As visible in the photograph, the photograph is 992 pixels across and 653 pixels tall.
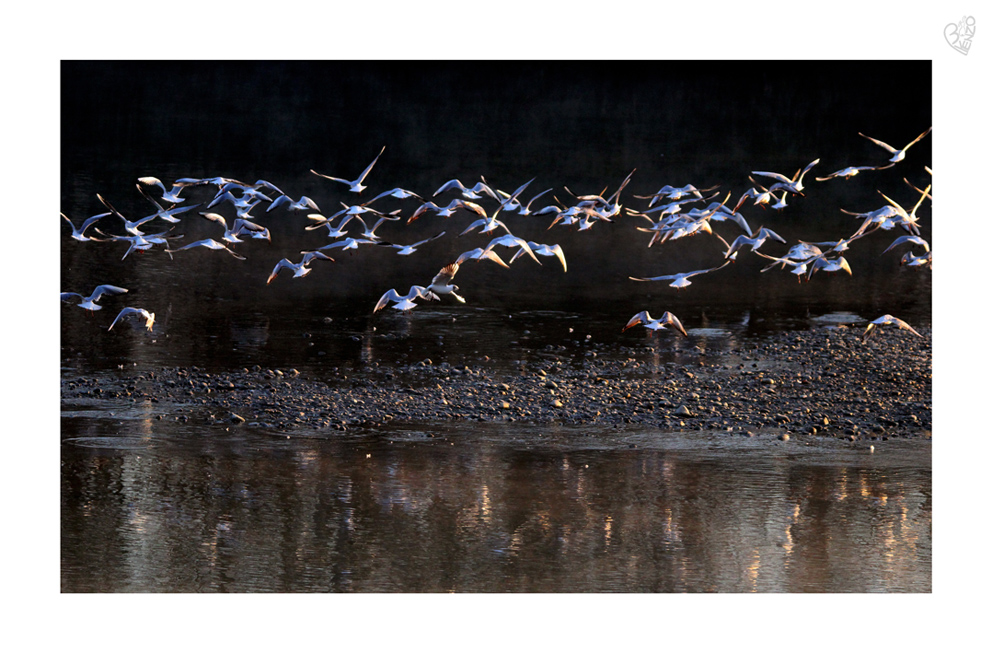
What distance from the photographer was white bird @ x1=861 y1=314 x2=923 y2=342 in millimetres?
7352

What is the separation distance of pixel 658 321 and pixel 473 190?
1.54 metres

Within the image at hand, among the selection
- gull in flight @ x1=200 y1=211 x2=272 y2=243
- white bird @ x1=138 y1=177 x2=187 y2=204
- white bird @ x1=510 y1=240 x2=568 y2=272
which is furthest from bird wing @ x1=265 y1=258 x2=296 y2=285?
white bird @ x1=510 y1=240 x2=568 y2=272

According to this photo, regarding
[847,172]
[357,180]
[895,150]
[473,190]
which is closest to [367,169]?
[357,180]

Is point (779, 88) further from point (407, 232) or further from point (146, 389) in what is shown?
point (146, 389)

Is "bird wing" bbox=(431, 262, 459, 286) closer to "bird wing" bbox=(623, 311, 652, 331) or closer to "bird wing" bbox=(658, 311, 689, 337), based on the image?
"bird wing" bbox=(623, 311, 652, 331)

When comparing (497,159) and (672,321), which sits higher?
(497,159)

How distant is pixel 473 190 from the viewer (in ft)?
24.8

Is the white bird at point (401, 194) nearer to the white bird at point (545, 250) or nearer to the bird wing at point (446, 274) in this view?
the bird wing at point (446, 274)

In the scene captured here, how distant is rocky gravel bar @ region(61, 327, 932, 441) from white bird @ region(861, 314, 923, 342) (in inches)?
2.1

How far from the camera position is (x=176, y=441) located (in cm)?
684

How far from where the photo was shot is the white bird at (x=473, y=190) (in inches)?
297

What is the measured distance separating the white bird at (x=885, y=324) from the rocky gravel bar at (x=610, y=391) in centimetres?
5

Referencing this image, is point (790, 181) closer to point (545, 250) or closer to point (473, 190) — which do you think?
point (545, 250)

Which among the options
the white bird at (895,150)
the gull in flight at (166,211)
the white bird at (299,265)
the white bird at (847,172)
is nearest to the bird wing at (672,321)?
the white bird at (847,172)
